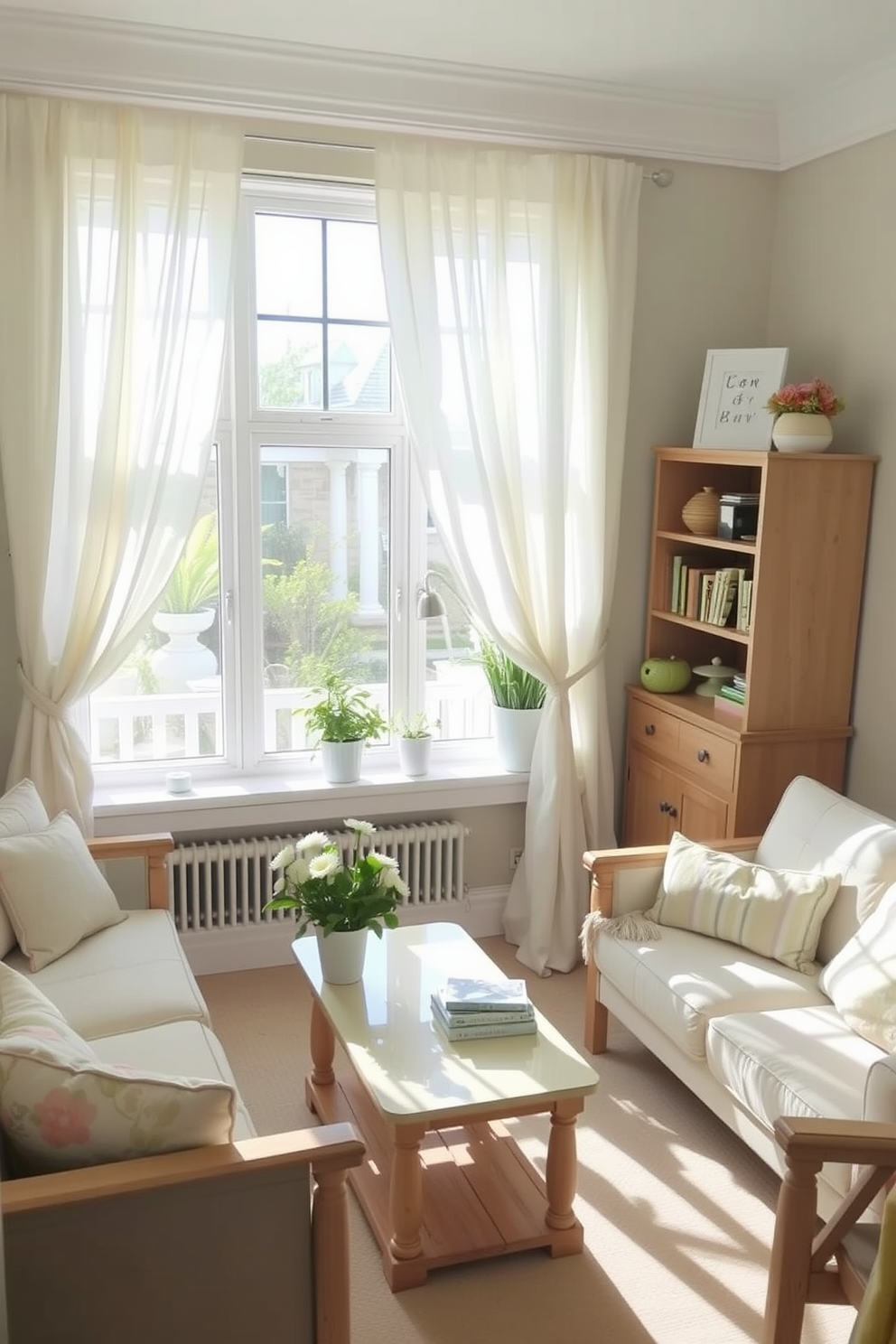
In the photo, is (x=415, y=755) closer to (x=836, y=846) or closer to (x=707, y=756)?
(x=707, y=756)

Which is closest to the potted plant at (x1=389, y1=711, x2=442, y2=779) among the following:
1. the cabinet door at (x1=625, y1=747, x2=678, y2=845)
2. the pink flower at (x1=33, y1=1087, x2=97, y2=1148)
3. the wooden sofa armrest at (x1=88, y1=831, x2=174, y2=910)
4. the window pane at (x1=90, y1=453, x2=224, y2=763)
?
the window pane at (x1=90, y1=453, x2=224, y2=763)

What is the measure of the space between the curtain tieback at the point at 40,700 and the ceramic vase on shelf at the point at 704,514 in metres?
2.13

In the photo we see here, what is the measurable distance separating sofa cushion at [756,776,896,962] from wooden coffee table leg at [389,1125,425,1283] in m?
1.25

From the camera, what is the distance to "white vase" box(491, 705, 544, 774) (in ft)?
13.5

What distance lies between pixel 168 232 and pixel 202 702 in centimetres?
149

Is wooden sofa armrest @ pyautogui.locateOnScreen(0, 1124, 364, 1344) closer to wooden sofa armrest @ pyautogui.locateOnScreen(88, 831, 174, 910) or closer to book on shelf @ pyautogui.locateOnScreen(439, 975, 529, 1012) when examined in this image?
book on shelf @ pyautogui.locateOnScreen(439, 975, 529, 1012)

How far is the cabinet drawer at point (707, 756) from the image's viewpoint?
11.9 ft

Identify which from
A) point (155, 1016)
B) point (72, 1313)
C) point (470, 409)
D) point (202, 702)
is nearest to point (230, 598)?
point (202, 702)

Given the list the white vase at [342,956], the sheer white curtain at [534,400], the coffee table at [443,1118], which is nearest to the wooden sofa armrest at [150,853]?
the coffee table at [443,1118]

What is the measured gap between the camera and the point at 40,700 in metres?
3.51

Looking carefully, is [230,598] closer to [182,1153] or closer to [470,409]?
[470,409]

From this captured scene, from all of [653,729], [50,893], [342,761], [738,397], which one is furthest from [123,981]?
[738,397]

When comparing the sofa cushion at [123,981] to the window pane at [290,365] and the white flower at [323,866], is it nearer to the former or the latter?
the white flower at [323,866]

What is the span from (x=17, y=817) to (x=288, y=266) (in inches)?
77.3
